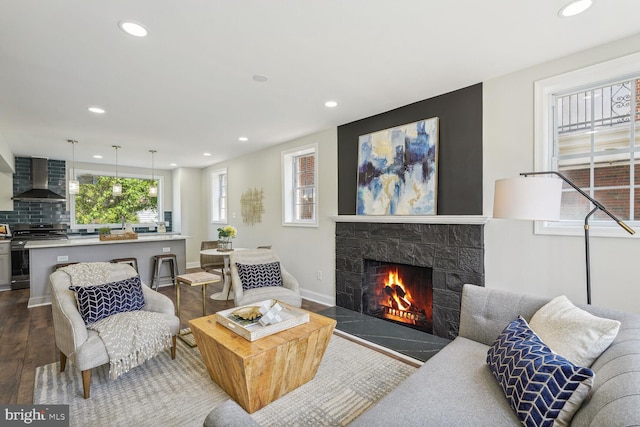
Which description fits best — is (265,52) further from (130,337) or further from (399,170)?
(130,337)

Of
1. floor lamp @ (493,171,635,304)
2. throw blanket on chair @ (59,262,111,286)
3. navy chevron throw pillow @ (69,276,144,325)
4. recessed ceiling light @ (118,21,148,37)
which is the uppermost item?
recessed ceiling light @ (118,21,148,37)

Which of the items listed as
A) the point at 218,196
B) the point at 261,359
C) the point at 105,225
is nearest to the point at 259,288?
the point at 261,359

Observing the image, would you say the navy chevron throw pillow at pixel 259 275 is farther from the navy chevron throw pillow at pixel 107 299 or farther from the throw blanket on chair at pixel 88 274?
the throw blanket on chair at pixel 88 274

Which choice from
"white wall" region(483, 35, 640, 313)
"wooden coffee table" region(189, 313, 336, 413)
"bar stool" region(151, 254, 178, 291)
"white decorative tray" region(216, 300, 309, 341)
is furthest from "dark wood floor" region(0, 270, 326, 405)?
"white wall" region(483, 35, 640, 313)

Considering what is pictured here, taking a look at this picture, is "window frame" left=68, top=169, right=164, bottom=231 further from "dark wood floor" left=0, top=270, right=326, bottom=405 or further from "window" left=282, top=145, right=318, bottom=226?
"window" left=282, top=145, right=318, bottom=226

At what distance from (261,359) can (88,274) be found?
190 cm

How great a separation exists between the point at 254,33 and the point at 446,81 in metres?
1.82

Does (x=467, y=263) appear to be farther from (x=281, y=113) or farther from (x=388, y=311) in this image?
(x=281, y=113)

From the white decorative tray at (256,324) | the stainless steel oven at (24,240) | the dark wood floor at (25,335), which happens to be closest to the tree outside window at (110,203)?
the stainless steel oven at (24,240)

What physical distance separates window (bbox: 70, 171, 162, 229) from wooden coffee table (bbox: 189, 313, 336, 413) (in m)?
5.58

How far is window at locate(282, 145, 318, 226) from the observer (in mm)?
4953

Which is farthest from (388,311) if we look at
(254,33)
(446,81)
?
(254,33)

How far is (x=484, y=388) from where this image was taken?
157cm

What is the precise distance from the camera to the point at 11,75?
2688 mm
